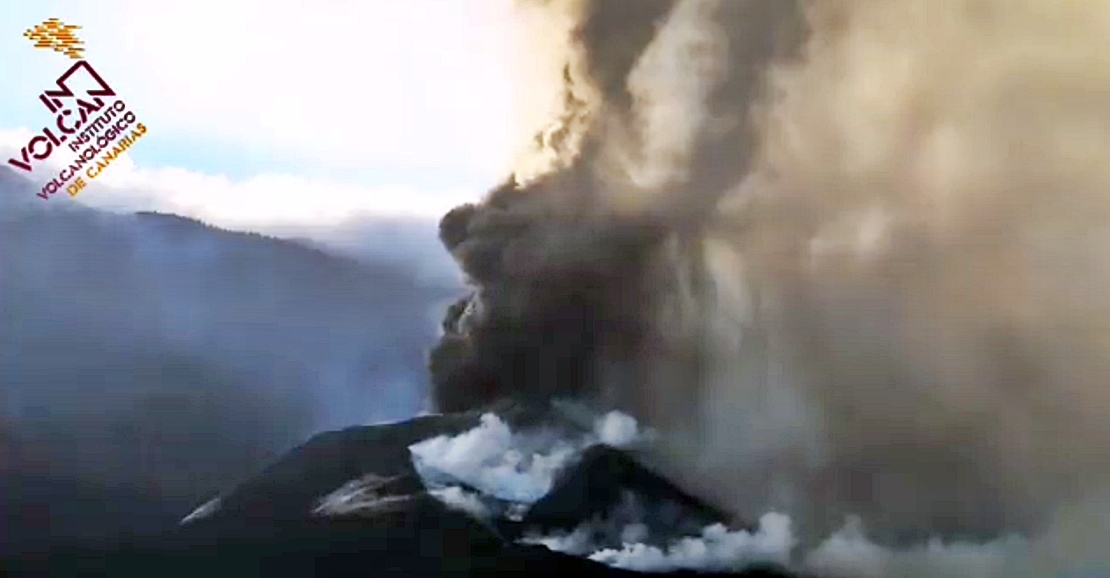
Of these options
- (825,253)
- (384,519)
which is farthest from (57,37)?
(825,253)

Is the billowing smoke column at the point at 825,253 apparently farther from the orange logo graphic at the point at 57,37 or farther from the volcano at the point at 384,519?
the orange logo graphic at the point at 57,37

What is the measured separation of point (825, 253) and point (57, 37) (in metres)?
3.63

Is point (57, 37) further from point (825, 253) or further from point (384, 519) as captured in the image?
point (825, 253)

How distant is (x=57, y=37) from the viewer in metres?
5.48

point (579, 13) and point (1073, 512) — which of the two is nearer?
point (1073, 512)

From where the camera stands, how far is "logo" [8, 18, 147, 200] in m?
5.47

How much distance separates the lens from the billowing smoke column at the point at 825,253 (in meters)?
5.27

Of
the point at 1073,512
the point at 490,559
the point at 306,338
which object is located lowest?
the point at 490,559

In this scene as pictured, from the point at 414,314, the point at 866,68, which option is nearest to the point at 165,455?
the point at 414,314

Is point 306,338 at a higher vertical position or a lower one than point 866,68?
lower

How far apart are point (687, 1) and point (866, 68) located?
0.90 meters

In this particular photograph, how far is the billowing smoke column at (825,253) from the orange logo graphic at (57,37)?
1967mm

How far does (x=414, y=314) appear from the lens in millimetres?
5676

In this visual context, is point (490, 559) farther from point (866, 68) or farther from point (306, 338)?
point (866, 68)
